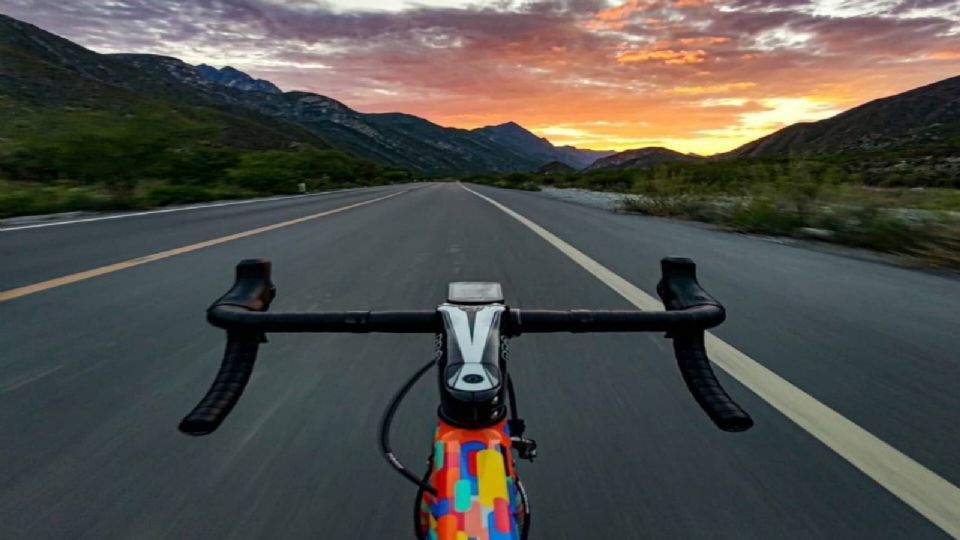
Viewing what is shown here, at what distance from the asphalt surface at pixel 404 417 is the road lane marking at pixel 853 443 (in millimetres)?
54

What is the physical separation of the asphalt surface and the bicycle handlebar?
509 mm

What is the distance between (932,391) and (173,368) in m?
3.55

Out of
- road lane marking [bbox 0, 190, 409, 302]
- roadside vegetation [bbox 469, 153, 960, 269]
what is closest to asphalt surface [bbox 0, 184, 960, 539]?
road lane marking [bbox 0, 190, 409, 302]

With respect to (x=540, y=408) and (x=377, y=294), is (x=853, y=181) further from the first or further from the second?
(x=540, y=408)

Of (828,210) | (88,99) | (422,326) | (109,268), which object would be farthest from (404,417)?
(88,99)

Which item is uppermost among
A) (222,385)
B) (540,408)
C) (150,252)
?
(222,385)

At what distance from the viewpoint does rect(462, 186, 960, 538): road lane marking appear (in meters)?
1.69

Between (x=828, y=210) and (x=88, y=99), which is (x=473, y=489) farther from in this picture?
(x=88, y=99)

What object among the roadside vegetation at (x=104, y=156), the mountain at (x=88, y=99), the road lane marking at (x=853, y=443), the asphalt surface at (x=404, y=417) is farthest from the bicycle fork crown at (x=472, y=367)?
the mountain at (x=88, y=99)

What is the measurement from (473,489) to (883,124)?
553 feet

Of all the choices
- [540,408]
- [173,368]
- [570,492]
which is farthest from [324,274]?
[570,492]

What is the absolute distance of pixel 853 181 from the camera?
468 inches

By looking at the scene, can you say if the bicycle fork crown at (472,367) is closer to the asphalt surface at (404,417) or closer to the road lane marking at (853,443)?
the asphalt surface at (404,417)

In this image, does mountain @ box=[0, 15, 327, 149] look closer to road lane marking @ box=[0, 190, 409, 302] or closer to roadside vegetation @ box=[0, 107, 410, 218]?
roadside vegetation @ box=[0, 107, 410, 218]
